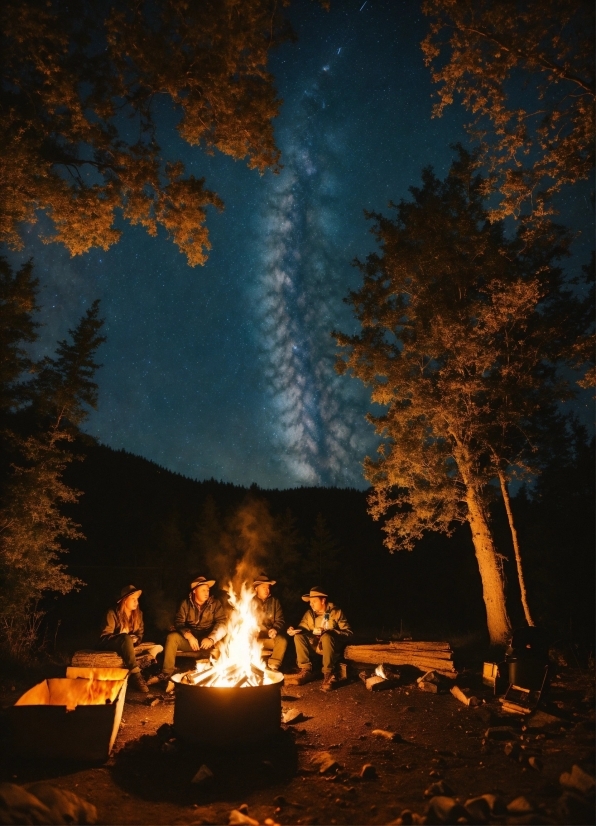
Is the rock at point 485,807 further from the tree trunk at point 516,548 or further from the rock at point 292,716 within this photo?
the tree trunk at point 516,548

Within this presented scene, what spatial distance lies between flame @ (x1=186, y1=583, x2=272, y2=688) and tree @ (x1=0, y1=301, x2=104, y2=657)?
4.89 metres

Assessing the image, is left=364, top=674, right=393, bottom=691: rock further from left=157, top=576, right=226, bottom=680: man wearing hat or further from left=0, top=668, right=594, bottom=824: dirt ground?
left=157, top=576, right=226, bottom=680: man wearing hat

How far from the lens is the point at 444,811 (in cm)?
369

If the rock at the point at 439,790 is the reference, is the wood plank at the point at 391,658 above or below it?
above

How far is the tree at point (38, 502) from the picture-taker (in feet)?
35.4

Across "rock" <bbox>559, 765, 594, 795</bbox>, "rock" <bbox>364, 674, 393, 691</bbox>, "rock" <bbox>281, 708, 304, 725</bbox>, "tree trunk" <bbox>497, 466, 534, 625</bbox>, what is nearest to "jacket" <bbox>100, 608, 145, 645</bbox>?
"rock" <bbox>281, 708, 304, 725</bbox>

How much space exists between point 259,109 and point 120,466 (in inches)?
2420

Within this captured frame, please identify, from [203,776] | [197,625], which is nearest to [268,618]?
[197,625]

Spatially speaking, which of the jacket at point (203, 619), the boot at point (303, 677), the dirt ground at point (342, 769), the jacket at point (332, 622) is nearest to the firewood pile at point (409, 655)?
the jacket at point (332, 622)

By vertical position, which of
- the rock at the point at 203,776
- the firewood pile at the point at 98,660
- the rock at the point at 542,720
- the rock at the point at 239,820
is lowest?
the rock at the point at 239,820

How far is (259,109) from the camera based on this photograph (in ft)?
29.1

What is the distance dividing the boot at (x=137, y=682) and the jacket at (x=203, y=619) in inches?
40.8

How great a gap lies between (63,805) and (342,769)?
2566mm

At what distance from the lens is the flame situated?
6227 millimetres
